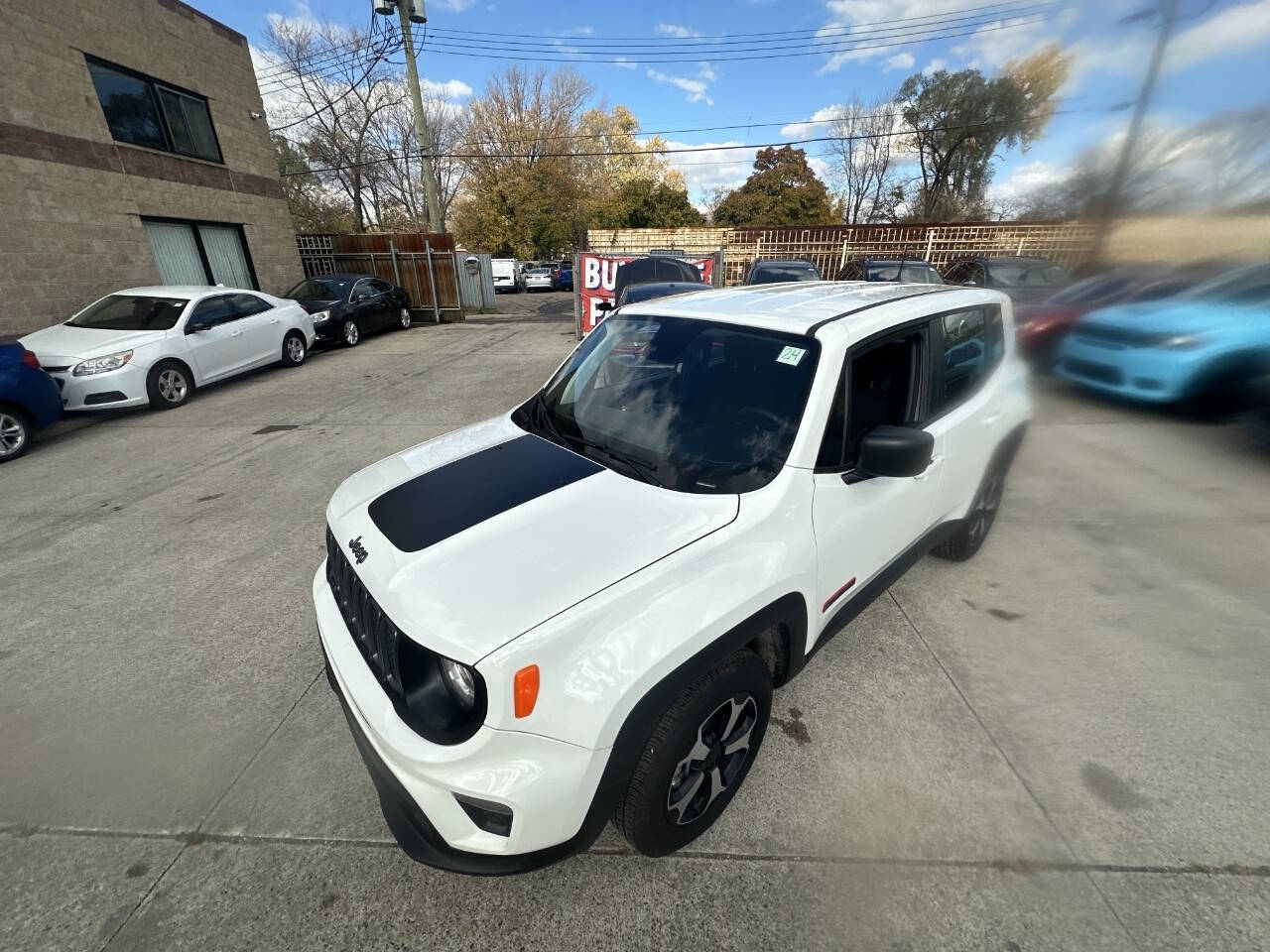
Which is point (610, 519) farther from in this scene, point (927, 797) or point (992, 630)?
point (992, 630)

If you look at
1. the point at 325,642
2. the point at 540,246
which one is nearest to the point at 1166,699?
the point at 325,642

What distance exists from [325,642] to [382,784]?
57 centimetres

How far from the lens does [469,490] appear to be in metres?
1.93

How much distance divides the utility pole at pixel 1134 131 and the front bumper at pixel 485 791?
254 inches

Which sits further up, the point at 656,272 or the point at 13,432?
the point at 656,272

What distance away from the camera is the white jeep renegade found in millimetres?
1366

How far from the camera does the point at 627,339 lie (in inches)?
102

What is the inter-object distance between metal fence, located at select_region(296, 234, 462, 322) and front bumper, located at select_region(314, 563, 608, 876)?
640 inches

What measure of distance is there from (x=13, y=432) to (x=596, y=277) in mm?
8989

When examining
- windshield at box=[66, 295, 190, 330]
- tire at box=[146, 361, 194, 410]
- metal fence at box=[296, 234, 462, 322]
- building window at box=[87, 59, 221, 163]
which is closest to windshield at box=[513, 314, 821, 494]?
tire at box=[146, 361, 194, 410]

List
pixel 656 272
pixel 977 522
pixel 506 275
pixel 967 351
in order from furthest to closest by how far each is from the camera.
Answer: pixel 506 275 → pixel 656 272 → pixel 977 522 → pixel 967 351

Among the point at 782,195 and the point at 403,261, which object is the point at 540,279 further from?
the point at 782,195

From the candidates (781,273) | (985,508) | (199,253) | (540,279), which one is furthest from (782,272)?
(540,279)

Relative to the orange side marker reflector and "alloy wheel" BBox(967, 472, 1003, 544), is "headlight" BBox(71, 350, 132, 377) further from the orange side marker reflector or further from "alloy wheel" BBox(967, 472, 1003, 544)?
"alloy wheel" BBox(967, 472, 1003, 544)
